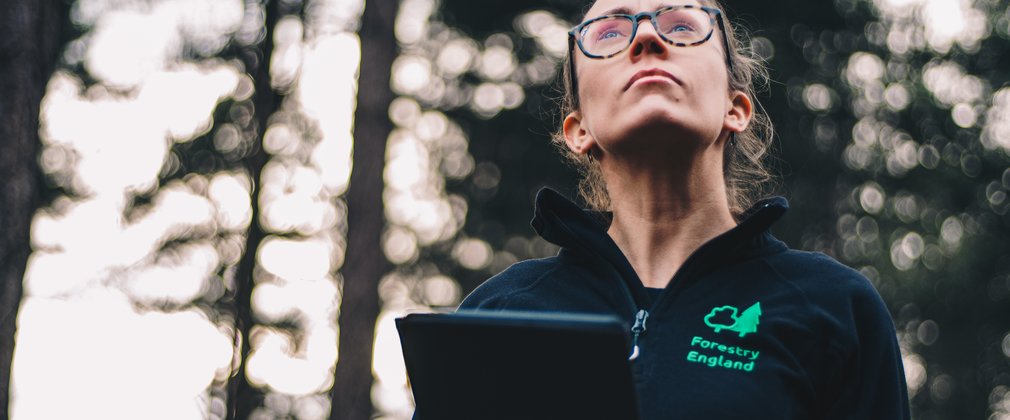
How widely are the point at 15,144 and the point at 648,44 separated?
277 centimetres

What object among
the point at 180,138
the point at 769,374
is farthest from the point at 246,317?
the point at 769,374

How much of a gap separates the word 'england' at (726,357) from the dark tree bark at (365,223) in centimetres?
641

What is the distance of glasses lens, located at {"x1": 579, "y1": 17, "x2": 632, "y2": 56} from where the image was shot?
6.70 feet

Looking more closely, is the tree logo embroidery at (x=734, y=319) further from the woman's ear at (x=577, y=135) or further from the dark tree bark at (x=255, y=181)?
the dark tree bark at (x=255, y=181)

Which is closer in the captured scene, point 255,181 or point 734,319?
point 734,319

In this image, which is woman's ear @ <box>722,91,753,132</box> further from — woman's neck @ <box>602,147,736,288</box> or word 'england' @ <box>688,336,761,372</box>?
word 'england' @ <box>688,336,761,372</box>

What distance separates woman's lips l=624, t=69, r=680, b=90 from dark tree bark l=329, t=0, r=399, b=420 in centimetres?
628

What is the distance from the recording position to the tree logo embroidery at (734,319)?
5.62 ft

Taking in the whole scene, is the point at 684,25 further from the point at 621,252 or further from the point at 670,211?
the point at 621,252

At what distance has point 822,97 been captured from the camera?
12.4 metres

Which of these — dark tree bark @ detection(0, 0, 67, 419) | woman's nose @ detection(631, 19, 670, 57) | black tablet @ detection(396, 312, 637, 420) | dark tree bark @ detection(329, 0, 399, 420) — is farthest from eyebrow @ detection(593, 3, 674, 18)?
dark tree bark @ detection(329, 0, 399, 420)

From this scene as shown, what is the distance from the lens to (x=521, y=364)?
136 centimetres

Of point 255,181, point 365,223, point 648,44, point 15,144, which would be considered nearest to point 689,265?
point 648,44

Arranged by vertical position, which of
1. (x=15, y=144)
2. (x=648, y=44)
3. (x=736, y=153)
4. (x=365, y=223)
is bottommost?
Result: (x=365, y=223)
